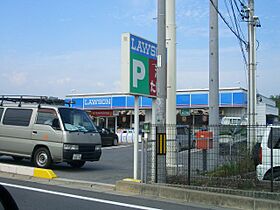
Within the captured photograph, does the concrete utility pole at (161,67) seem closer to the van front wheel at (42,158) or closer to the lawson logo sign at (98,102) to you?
the van front wheel at (42,158)

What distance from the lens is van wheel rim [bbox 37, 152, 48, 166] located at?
1445cm

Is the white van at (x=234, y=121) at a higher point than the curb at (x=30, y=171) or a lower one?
higher

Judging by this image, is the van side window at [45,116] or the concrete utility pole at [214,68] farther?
the van side window at [45,116]

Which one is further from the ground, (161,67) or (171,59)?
(171,59)

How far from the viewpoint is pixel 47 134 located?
14.5 meters

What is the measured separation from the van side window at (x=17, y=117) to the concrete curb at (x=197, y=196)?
18.6ft

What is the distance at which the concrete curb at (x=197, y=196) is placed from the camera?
348 inches

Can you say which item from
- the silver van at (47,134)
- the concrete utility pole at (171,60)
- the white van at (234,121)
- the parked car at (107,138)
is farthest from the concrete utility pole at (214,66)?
the parked car at (107,138)

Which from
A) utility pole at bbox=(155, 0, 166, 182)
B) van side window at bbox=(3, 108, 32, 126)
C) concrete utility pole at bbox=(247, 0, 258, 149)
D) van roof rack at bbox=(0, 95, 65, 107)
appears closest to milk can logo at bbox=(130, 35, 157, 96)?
utility pole at bbox=(155, 0, 166, 182)

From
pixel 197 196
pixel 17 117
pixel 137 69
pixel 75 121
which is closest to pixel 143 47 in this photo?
pixel 137 69

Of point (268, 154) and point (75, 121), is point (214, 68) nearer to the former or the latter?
point (268, 154)

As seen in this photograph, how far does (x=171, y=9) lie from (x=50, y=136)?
19.3 ft

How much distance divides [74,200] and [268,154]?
15.6 ft

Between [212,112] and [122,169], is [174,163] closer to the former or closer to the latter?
[212,112]
